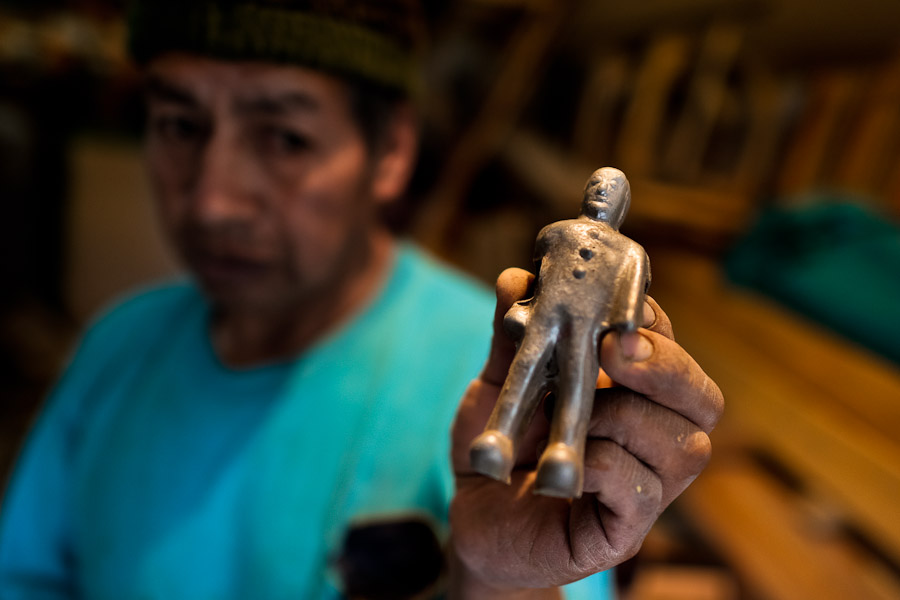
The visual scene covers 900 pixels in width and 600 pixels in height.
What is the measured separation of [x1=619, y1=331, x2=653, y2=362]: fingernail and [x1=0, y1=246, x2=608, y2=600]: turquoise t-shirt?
35cm

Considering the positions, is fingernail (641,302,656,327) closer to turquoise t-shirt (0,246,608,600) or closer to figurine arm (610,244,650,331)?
figurine arm (610,244,650,331)

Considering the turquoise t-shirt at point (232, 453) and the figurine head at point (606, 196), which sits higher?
the figurine head at point (606, 196)

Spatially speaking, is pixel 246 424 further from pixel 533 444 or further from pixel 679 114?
pixel 679 114

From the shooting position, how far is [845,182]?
81 cm

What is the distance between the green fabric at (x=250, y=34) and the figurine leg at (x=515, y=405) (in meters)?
0.49

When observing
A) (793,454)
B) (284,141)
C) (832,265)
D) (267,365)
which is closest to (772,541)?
(793,454)

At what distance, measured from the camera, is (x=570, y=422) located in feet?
0.78

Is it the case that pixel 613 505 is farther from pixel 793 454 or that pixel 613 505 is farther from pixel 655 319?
pixel 793 454

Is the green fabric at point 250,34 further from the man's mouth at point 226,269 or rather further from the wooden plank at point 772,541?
the wooden plank at point 772,541

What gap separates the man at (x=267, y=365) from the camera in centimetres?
62

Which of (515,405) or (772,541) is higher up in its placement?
(515,405)

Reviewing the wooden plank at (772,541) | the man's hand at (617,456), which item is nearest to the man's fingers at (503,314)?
the man's hand at (617,456)

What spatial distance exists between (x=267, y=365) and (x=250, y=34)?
1.30 feet

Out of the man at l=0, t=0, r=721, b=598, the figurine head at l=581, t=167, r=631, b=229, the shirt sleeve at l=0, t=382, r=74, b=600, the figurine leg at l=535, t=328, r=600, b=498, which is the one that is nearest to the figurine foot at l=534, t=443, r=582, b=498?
the figurine leg at l=535, t=328, r=600, b=498
